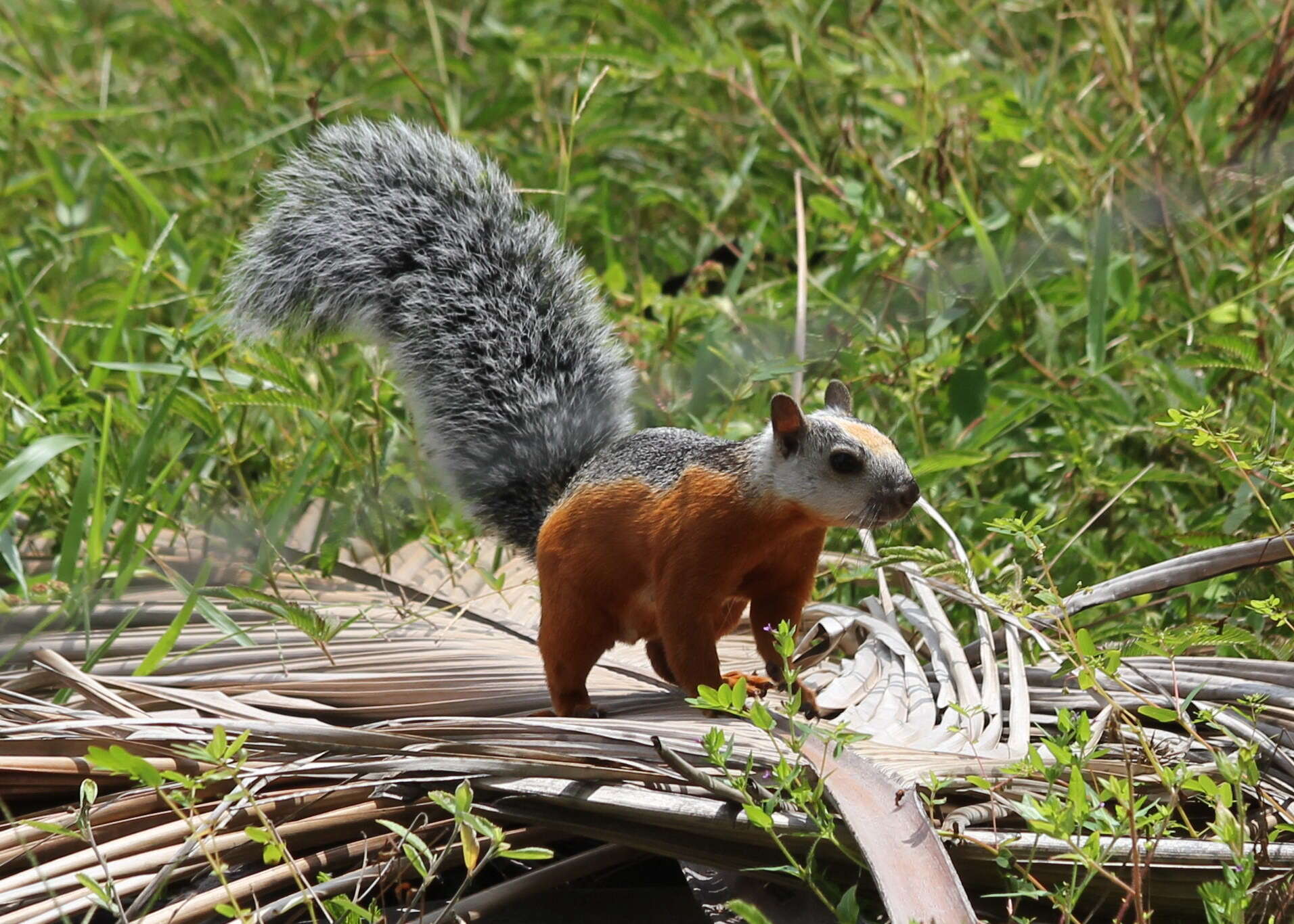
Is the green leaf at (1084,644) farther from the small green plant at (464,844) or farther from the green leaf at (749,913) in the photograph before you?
the small green plant at (464,844)

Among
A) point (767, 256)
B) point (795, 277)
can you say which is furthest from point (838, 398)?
point (767, 256)

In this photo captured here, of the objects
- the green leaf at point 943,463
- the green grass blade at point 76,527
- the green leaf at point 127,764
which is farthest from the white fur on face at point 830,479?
the green grass blade at point 76,527

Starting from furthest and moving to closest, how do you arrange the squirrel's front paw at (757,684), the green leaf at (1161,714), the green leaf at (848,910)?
the squirrel's front paw at (757,684)
the green leaf at (1161,714)
the green leaf at (848,910)

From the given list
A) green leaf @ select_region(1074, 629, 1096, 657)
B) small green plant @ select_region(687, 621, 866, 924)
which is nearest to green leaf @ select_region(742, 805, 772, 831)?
small green plant @ select_region(687, 621, 866, 924)

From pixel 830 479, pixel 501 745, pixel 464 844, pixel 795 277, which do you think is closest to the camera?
pixel 464 844

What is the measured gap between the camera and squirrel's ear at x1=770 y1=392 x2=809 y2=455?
6.86ft

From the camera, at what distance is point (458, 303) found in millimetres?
2543

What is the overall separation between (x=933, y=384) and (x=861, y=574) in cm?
65

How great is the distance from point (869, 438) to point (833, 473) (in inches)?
4.7

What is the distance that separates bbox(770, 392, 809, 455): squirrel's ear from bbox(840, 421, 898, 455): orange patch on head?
0.29 feet

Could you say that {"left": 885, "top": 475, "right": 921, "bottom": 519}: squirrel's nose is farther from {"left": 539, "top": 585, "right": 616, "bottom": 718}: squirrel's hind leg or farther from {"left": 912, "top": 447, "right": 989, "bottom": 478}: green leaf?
{"left": 912, "top": 447, "right": 989, "bottom": 478}: green leaf

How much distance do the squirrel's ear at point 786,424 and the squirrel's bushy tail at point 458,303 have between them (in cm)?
47

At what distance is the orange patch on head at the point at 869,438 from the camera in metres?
2.13

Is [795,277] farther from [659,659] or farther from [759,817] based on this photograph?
[759,817]
